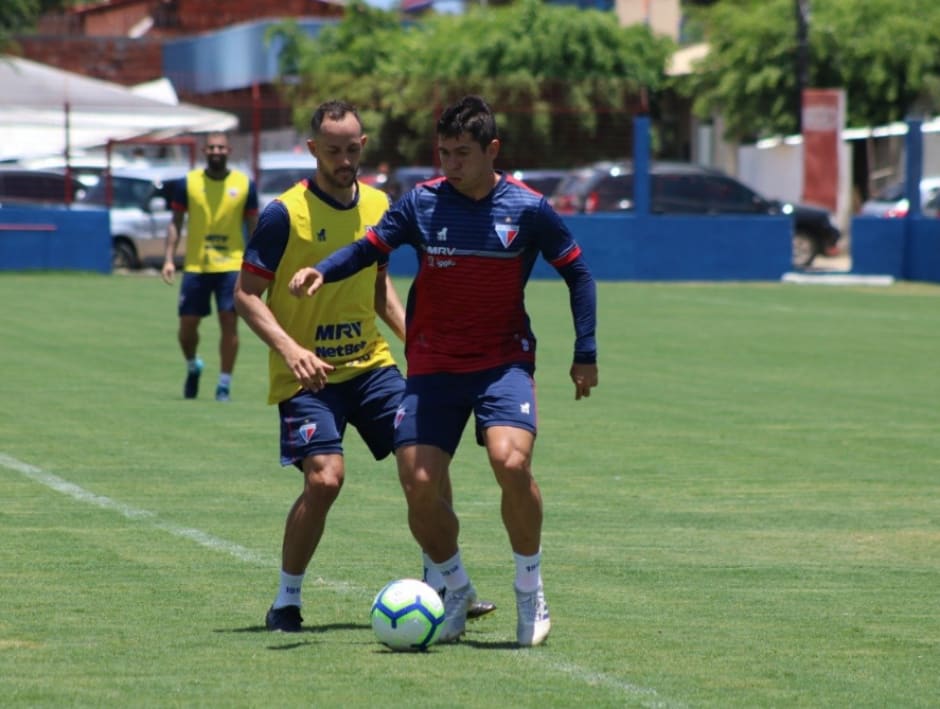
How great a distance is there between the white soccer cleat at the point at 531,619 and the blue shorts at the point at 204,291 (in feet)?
28.9

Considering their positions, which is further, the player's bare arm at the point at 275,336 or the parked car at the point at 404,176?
the parked car at the point at 404,176

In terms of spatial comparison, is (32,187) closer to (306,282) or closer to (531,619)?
(306,282)

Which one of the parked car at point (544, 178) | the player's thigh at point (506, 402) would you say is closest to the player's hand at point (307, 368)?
the player's thigh at point (506, 402)

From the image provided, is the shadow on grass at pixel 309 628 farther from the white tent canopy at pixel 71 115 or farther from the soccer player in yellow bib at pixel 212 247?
the white tent canopy at pixel 71 115

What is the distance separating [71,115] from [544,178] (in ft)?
Answer: 29.8

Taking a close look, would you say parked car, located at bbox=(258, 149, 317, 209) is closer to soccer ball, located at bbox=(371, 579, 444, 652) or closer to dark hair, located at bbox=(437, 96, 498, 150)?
dark hair, located at bbox=(437, 96, 498, 150)

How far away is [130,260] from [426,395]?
90.4ft

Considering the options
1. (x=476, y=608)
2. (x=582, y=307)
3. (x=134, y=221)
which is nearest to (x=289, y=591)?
(x=476, y=608)

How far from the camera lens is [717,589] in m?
8.16

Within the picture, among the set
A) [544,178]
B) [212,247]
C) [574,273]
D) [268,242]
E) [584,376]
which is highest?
[268,242]

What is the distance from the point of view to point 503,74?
49906 mm

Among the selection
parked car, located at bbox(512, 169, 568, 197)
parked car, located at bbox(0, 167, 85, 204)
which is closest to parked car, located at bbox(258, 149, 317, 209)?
parked car, located at bbox(0, 167, 85, 204)

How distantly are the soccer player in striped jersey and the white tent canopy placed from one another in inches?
1015

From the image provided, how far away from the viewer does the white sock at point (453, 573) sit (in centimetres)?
717
